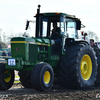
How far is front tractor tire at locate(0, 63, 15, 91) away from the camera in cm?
850

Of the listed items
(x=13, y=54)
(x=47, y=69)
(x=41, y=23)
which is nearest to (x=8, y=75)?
(x=13, y=54)

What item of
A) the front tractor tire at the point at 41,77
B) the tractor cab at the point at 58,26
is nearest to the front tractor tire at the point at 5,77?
the front tractor tire at the point at 41,77

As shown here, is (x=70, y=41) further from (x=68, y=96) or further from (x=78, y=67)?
(x=68, y=96)

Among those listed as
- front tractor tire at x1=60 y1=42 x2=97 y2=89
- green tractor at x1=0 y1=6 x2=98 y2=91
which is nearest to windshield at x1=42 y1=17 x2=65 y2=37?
green tractor at x1=0 y1=6 x2=98 y2=91

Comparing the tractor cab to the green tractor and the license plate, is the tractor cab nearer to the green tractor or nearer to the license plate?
the green tractor

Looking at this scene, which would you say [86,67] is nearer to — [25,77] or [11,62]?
[25,77]

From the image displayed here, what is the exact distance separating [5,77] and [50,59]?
1.74 metres

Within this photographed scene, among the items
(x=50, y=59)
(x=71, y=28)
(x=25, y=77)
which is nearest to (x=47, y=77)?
(x=50, y=59)

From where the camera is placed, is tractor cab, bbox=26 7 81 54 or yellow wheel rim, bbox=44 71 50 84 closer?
yellow wheel rim, bbox=44 71 50 84

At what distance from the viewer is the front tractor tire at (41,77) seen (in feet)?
25.0

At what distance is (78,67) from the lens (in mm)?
8922

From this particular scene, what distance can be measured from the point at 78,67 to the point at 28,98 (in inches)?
118

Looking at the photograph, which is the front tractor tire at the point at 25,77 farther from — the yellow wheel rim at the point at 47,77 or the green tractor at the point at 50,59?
the yellow wheel rim at the point at 47,77

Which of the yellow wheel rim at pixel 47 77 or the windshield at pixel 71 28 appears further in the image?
the windshield at pixel 71 28
